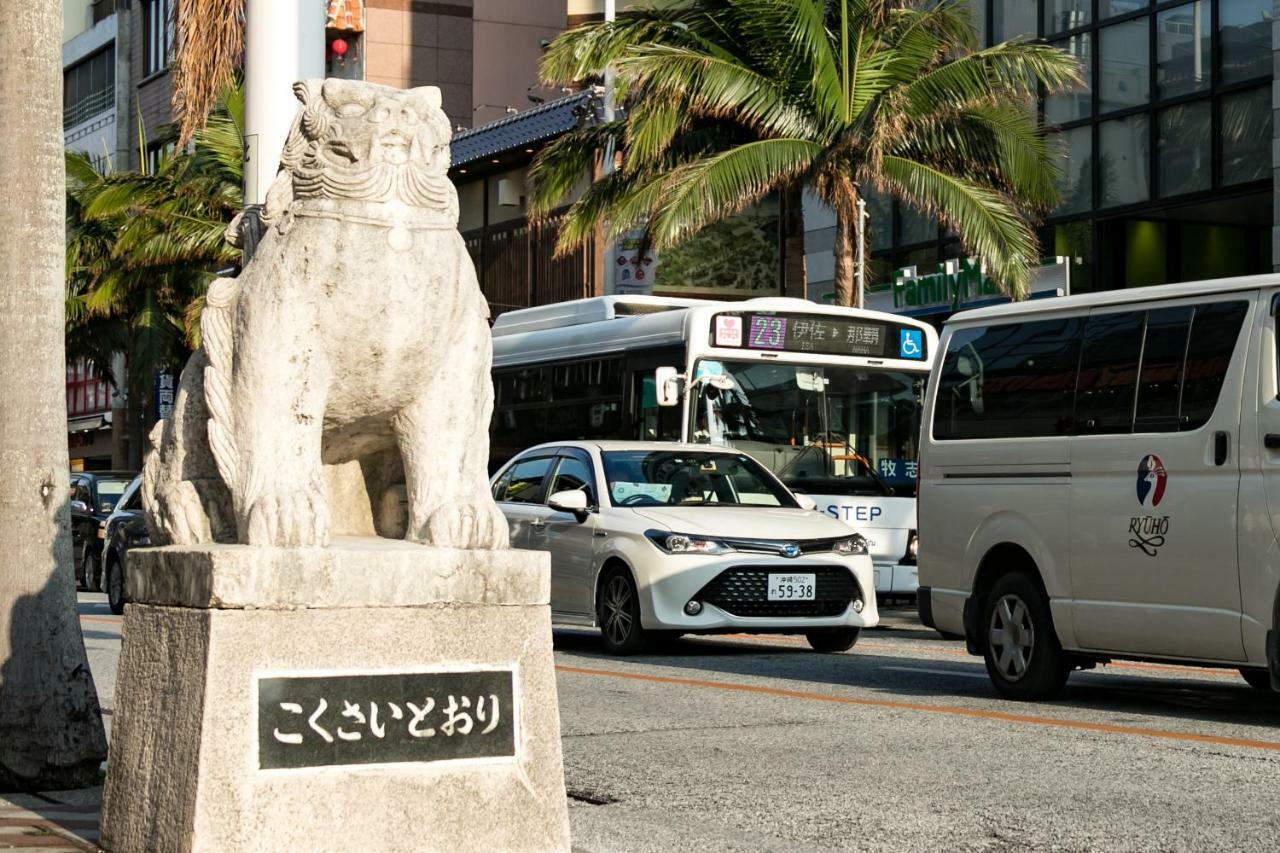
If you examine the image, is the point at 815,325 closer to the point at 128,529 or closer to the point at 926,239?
the point at 128,529

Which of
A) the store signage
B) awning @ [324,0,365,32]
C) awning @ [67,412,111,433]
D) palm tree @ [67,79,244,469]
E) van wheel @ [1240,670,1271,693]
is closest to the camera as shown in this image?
van wheel @ [1240,670,1271,693]

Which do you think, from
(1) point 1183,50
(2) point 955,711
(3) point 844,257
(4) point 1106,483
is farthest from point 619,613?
(1) point 1183,50

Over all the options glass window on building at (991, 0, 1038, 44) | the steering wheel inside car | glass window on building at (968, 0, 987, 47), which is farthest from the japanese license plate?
glass window on building at (968, 0, 987, 47)

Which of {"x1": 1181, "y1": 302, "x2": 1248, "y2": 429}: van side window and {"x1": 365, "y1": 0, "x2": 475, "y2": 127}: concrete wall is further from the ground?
{"x1": 365, "y1": 0, "x2": 475, "y2": 127}: concrete wall

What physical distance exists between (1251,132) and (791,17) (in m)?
6.34

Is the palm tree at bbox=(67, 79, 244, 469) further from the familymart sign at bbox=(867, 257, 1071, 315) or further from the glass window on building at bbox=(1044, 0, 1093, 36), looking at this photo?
the glass window on building at bbox=(1044, 0, 1093, 36)

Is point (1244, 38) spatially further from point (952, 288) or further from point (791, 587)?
point (791, 587)

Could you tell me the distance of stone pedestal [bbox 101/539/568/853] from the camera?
5273mm

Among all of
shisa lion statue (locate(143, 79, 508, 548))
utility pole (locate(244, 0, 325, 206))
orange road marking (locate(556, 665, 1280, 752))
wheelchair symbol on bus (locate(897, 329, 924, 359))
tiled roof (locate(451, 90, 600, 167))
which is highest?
tiled roof (locate(451, 90, 600, 167))

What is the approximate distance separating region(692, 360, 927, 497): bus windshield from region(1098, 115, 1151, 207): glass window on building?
8.78 m

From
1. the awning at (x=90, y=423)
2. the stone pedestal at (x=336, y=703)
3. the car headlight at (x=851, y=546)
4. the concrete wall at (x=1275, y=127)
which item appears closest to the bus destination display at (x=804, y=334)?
the car headlight at (x=851, y=546)

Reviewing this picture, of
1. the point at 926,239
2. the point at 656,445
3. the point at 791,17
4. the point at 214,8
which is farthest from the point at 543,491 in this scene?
the point at 926,239

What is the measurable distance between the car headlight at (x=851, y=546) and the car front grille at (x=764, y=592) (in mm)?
178

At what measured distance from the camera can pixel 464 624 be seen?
5.66 meters
